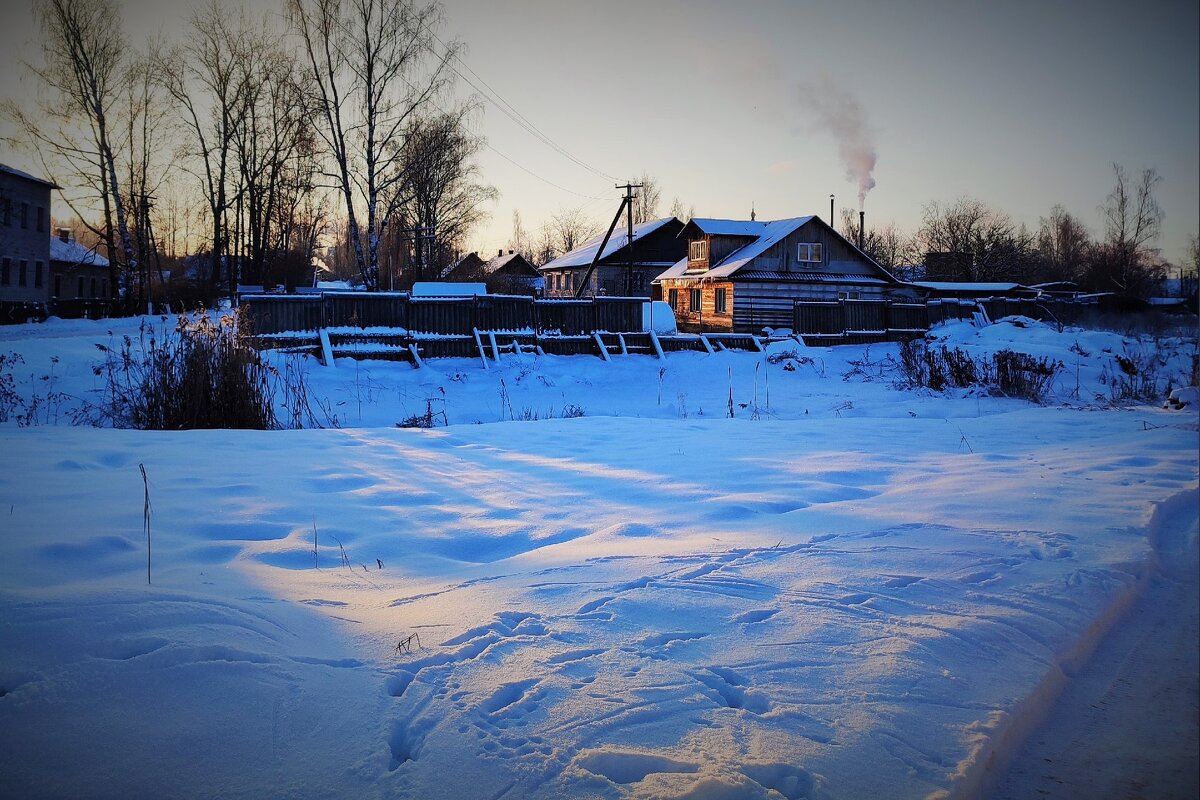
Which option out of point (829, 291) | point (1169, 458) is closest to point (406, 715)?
point (1169, 458)

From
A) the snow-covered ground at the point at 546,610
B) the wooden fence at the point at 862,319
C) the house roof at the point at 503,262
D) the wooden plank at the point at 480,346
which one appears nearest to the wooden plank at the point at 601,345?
the wooden plank at the point at 480,346

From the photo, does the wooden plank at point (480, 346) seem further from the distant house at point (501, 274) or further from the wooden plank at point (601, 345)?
the distant house at point (501, 274)

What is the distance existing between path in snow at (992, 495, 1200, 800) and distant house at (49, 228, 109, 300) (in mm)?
51083

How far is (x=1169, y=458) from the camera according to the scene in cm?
602

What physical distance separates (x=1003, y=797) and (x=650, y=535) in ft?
7.11

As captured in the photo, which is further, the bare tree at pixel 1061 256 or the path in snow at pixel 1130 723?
the bare tree at pixel 1061 256

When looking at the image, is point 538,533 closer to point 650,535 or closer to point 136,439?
point 650,535

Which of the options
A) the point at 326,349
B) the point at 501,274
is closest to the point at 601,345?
the point at 326,349

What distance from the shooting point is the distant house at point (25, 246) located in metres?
30.3

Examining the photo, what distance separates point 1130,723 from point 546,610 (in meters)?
2.04

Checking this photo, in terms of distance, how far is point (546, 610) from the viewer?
2855 millimetres

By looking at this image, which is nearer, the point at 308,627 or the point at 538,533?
the point at 308,627

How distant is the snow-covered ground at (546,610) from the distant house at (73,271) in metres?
47.7

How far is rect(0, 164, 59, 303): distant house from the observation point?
3033 centimetres
